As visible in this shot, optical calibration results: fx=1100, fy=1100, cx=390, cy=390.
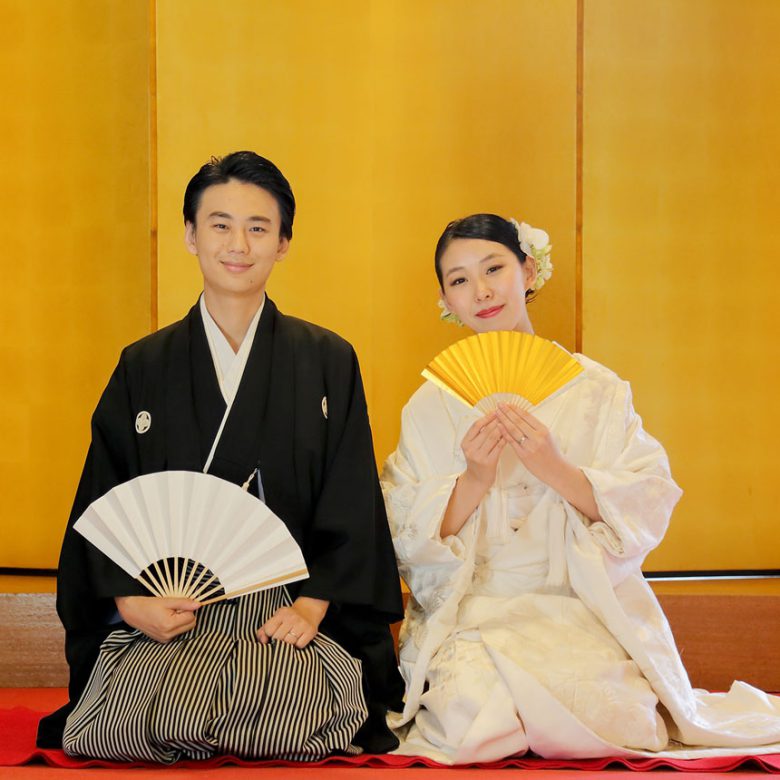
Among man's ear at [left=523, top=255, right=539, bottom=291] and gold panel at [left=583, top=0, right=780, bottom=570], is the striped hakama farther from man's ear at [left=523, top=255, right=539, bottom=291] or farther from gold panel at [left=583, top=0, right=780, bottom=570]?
gold panel at [left=583, top=0, right=780, bottom=570]

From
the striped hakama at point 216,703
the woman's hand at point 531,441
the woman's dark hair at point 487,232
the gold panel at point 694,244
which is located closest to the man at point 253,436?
the striped hakama at point 216,703

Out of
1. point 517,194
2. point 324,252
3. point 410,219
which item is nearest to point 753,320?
point 517,194

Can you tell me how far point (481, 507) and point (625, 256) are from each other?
197cm

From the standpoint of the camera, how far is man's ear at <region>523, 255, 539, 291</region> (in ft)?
12.2

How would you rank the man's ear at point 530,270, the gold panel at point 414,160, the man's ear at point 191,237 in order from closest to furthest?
the man's ear at point 191,237, the man's ear at point 530,270, the gold panel at point 414,160

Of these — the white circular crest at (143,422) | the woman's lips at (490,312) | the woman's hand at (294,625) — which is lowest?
the woman's hand at (294,625)

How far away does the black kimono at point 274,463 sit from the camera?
10.3 feet

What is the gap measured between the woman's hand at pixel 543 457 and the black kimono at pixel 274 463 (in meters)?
0.44

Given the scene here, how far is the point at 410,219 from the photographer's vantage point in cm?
485

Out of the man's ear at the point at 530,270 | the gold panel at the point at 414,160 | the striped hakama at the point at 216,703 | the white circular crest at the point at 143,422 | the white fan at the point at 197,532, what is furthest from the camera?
the gold panel at the point at 414,160

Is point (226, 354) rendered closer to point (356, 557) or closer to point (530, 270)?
point (356, 557)

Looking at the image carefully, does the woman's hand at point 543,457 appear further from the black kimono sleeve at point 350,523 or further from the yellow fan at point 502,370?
the black kimono sleeve at point 350,523

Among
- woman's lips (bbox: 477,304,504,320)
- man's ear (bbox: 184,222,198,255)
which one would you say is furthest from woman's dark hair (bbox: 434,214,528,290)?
man's ear (bbox: 184,222,198,255)

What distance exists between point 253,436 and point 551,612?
1.01m
